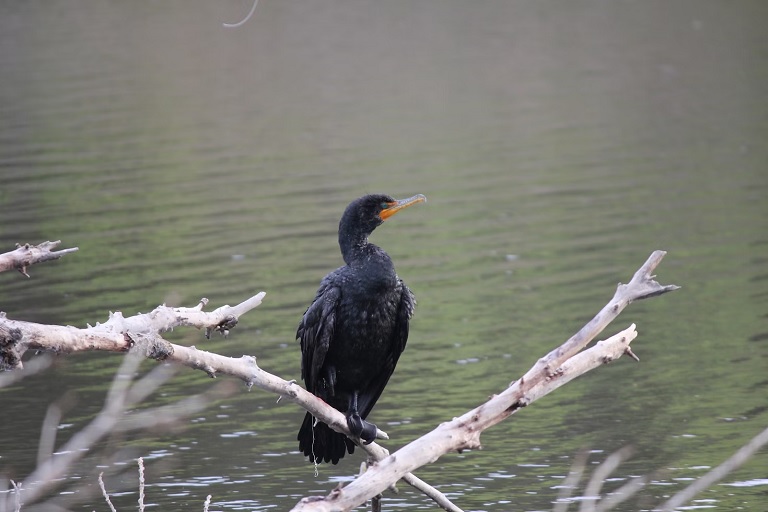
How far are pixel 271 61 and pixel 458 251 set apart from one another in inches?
718

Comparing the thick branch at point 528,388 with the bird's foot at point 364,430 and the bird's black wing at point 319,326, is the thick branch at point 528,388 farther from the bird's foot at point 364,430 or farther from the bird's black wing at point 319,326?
the bird's black wing at point 319,326

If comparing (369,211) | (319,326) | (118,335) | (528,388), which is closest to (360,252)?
(369,211)

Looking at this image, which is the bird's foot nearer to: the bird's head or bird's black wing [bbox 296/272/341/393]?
bird's black wing [bbox 296/272/341/393]

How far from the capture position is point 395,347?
6.65 metres

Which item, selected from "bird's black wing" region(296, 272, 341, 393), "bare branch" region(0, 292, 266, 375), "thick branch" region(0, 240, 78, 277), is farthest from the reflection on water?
"thick branch" region(0, 240, 78, 277)

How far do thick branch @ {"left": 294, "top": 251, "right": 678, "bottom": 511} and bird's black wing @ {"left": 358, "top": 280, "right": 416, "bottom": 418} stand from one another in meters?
1.59

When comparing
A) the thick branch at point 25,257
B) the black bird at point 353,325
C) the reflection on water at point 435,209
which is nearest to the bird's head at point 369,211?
the black bird at point 353,325

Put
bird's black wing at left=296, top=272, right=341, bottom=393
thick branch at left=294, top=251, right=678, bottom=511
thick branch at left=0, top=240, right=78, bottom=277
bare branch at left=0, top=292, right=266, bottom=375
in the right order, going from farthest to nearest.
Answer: bird's black wing at left=296, top=272, right=341, bottom=393 < thick branch at left=294, top=251, right=678, bottom=511 < thick branch at left=0, top=240, right=78, bottom=277 < bare branch at left=0, top=292, right=266, bottom=375

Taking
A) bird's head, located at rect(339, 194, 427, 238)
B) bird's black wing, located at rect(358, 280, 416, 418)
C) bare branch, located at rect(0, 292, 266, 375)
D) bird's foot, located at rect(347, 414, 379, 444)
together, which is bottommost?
bird's foot, located at rect(347, 414, 379, 444)

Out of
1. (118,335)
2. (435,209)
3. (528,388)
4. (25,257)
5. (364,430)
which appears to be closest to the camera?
(118,335)

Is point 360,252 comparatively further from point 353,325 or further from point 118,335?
point 118,335

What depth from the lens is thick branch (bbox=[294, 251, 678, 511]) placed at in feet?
15.2

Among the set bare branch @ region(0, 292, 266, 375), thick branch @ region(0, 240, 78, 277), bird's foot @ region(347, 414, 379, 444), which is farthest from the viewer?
bird's foot @ region(347, 414, 379, 444)

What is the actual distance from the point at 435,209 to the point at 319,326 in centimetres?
1180
